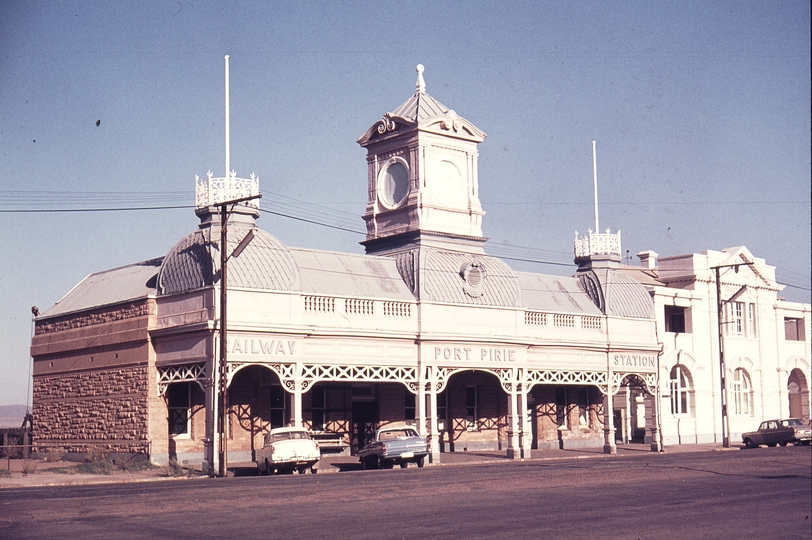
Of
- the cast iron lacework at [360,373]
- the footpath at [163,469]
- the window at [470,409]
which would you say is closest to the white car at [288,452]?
the footpath at [163,469]

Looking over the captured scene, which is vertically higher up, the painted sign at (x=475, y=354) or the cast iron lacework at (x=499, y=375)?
the painted sign at (x=475, y=354)

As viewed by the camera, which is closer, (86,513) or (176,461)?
(86,513)

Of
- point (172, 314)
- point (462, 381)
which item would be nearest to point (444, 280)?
point (462, 381)

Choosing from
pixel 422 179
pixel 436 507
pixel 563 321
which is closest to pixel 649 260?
pixel 563 321

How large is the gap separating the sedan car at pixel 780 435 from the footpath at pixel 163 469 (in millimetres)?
4984

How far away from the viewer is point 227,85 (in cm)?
3725

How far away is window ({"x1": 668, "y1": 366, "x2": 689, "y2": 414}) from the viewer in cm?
5572

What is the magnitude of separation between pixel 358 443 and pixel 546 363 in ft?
29.6

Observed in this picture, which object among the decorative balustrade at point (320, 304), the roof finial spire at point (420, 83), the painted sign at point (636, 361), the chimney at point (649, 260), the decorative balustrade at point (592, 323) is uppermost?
the roof finial spire at point (420, 83)

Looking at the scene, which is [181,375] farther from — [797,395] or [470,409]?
[797,395]

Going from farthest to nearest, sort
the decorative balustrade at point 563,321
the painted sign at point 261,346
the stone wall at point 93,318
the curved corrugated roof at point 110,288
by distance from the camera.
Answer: the decorative balustrade at point 563,321
the curved corrugated roof at point 110,288
the stone wall at point 93,318
the painted sign at point 261,346

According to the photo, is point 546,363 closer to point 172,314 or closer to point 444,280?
point 444,280

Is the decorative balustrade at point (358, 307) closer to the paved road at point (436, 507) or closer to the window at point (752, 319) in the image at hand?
the paved road at point (436, 507)

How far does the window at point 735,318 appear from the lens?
59.3 m
